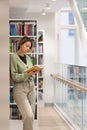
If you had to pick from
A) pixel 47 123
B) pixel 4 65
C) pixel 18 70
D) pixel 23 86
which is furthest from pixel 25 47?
pixel 47 123

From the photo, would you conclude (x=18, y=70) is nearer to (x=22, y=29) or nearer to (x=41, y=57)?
(x=22, y=29)

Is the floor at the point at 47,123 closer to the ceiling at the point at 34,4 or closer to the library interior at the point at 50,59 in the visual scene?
the library interior at the point at 50,59

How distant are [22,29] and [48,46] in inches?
121

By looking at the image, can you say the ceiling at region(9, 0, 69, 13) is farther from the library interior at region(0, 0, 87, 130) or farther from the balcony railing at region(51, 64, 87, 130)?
the balcony railing at region(51, 64, 87, 130)

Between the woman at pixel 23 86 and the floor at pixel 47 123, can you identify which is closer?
the woman at pixel 23 86

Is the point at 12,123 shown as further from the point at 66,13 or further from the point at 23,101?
the point at 66,13

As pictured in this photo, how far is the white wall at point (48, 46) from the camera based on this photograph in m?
9.91

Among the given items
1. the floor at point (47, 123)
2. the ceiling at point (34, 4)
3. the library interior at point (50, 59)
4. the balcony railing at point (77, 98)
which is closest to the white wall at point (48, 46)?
the library interior at point (50, 59)

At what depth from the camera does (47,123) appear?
6887 mm

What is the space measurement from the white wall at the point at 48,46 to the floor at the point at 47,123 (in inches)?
56.8

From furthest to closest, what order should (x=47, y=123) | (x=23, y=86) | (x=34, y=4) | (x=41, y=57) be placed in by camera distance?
(x=41, y=57)
(x=34, y=4)
(x=47, y=123)
(x=23, y=86)

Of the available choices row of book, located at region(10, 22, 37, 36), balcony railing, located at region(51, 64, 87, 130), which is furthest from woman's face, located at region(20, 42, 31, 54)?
row of book, located at region(10, 22, 37, 36)

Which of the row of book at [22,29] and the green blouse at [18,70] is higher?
the row of book at [22,29]

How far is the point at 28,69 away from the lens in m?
4.05
